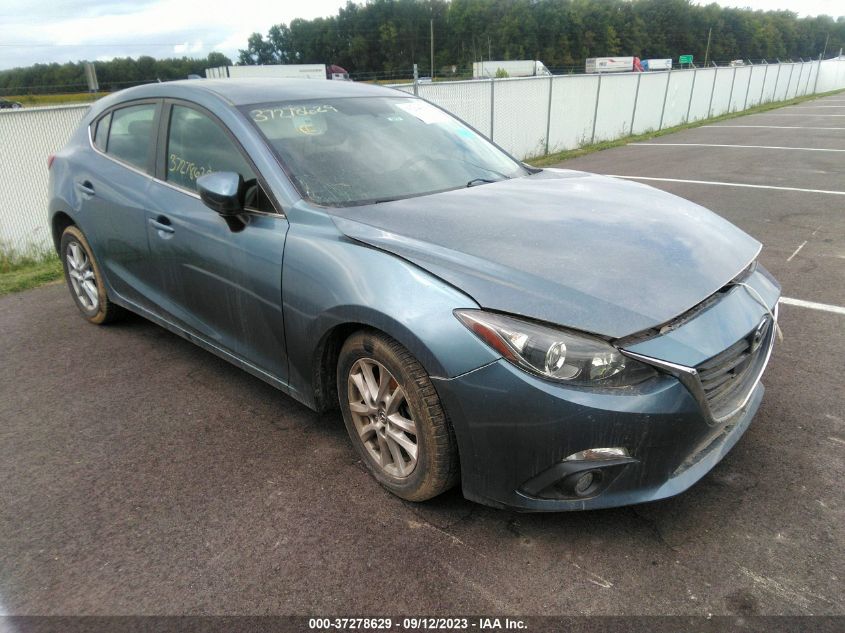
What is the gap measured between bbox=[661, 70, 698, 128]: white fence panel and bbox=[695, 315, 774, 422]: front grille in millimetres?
19397

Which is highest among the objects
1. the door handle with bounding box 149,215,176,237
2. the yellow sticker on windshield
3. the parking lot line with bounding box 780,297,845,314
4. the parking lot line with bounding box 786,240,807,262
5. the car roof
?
the car roof

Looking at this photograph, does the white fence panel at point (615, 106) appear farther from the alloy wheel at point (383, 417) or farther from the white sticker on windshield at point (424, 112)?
the alloy wheel at point (383, 417)

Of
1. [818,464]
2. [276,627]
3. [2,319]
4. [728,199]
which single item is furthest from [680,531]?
[728,199]

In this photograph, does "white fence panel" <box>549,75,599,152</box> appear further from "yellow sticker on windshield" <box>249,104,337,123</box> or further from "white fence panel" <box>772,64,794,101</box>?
"white fence panel" <box>772,64,794,101</box>

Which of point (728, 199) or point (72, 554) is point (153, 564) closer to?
point (72, 554)

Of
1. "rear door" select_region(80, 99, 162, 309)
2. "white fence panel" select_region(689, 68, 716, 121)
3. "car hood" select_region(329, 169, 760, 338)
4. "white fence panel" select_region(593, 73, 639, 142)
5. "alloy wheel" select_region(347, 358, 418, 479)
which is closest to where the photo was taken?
"car hood" select_region(329, 169, 760, 338)

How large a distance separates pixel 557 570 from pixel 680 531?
531 millimetres

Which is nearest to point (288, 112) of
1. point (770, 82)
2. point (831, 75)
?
point (770, 82)

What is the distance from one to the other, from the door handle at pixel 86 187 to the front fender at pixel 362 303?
2061 millimetres

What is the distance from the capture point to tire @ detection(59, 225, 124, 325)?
4.37m

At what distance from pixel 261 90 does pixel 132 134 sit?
1033 millimetres

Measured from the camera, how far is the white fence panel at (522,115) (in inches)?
494

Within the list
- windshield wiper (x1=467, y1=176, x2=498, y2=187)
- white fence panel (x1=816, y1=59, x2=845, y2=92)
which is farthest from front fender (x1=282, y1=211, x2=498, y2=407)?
white fence panel (x1=816, y1=59, x2=845, y2=92)

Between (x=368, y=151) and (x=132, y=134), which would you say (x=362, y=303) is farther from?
(x=132, y=134)
